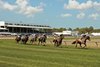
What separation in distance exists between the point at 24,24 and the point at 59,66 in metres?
140

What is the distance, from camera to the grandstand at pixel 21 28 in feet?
480

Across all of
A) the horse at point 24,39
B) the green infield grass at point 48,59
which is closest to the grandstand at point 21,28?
the horse at point 24,39

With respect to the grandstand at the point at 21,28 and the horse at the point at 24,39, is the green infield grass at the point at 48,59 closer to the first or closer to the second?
the horse at the point at 24,39

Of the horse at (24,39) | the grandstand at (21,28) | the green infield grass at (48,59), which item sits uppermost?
the grandstand at (21,28)

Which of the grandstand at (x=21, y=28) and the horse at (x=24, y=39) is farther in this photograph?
the grandstand at (x=21, y=28)

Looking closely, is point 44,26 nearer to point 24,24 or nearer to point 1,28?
point 24,24

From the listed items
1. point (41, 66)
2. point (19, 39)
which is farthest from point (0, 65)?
point (19, 39)

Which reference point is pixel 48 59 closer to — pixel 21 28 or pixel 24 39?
pixel 24 39

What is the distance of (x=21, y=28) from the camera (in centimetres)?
15512

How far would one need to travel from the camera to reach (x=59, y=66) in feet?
64.5

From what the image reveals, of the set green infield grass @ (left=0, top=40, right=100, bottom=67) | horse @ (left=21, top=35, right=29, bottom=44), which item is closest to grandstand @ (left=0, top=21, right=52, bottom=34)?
horse @ (left=21, top=35, right=29, bottom=44)

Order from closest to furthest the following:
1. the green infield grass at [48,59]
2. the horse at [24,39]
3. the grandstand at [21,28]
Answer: the green infield grass at [48,59] → the horse at [24,39] → the grandstand at [21,28]

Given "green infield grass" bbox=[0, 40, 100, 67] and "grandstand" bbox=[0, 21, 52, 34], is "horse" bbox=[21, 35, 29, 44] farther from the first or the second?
"grandstand" bbox=[0, 21, 52, 34]

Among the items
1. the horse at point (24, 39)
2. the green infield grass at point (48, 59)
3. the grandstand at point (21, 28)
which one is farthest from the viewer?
the grandstand at point (21, 28)
